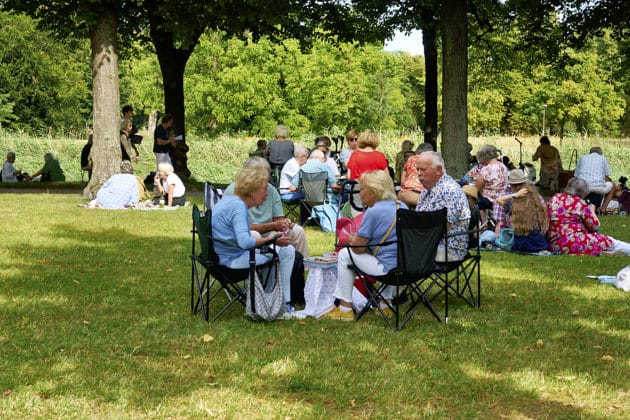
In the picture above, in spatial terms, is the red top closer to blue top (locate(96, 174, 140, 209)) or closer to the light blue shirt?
the light blue shirt

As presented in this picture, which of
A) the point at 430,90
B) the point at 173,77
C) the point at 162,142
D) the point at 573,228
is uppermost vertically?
the point at 173,77

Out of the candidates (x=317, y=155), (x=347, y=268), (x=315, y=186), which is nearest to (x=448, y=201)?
(x=347, y=268)

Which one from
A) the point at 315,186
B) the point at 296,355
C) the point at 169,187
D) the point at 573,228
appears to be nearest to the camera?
the point at 296,355

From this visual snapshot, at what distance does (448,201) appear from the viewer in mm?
7746

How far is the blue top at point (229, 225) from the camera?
7129 millimetres

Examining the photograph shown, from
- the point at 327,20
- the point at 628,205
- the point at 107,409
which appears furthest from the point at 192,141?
the point at 107,409

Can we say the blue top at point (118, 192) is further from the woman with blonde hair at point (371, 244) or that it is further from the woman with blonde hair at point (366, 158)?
the woman with blonde hair at point (371, 244)

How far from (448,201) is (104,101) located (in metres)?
12.1

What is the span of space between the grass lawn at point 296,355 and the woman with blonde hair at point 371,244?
0.30 m

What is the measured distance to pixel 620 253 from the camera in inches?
457

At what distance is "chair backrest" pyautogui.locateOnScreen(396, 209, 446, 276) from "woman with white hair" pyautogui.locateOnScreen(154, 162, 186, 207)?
10.4 meters

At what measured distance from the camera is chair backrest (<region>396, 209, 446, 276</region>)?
692 cm

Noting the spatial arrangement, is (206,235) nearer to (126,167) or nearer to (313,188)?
(313,188)

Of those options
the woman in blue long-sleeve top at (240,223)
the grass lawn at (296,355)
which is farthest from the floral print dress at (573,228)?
the woman in blue long-sleeve top at (240,223)
